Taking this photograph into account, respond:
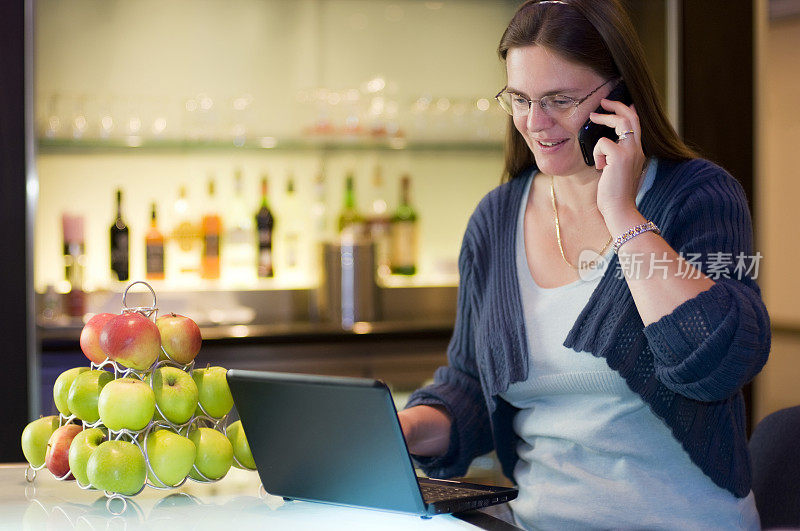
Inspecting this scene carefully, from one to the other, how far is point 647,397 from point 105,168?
2568 mm

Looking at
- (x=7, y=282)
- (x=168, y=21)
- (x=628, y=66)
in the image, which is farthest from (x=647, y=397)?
(x=168, y=21)

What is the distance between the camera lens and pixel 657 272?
50.5 inches

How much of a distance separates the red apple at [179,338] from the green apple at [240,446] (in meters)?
0.11

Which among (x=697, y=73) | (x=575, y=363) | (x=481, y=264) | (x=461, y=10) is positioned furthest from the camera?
(x=461, y=10)

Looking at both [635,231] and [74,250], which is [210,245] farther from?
[635,231]

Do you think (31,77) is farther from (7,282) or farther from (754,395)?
(754,395)

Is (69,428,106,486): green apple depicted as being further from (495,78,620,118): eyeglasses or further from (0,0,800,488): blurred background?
(0,0,800,488): blurred background

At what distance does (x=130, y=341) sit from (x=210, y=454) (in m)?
0.17

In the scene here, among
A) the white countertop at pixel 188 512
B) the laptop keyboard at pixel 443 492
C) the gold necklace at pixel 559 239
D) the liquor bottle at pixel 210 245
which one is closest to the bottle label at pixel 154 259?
the liquor bottle at pixel 210 245

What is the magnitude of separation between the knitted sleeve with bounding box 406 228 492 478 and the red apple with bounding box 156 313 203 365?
43 centimetres

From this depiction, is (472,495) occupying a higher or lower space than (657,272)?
lower

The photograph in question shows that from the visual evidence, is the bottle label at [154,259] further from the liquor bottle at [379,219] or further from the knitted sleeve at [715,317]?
the knitted sleeve at [715,317]

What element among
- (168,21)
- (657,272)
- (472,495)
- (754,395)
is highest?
(168,21)

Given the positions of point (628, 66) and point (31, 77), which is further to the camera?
point (31, 77)
